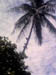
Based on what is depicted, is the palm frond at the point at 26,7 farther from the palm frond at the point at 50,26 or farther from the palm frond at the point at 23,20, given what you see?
the palm frond at the point at 50,26

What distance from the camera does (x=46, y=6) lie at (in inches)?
896

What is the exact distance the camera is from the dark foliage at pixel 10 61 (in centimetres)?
1352

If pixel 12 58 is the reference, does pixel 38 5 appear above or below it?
above

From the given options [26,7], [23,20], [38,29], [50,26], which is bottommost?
[38,29]

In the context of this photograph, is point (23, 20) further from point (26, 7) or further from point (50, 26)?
point (50, 26)

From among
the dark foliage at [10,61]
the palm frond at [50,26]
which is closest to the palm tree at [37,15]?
the palm frond at [50,26]

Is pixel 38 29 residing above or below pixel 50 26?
below

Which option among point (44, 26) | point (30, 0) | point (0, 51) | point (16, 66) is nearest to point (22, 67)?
point (16, 66)

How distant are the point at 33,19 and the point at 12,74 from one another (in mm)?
11882

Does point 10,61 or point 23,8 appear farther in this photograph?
point 23,8

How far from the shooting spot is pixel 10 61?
46.8ft

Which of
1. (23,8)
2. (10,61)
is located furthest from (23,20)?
(10,61)

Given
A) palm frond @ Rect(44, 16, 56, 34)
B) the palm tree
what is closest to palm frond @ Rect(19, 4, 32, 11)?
the palm tree

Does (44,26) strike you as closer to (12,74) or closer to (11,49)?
(11,49)
